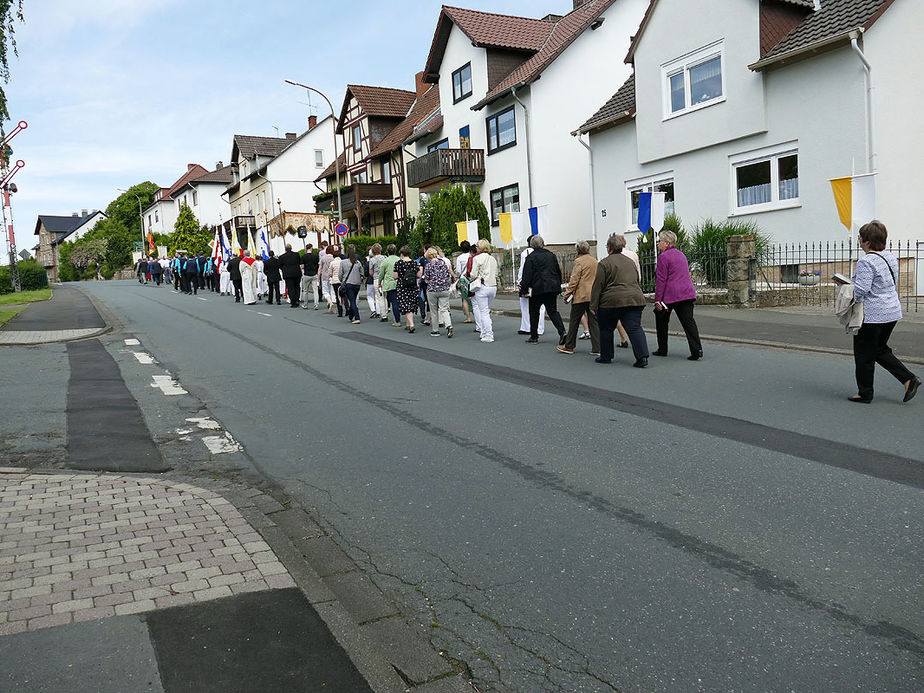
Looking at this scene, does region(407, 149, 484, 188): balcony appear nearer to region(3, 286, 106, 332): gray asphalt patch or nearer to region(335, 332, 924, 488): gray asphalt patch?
region(3, 286, 106, 332): gray asphalt patch

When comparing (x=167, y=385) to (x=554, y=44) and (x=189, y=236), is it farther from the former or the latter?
(x=189, y=236)

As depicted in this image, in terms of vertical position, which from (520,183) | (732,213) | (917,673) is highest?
(520,183)

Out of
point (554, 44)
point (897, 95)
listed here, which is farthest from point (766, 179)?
point (554, 44)

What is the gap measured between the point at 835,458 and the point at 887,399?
244 centimetres

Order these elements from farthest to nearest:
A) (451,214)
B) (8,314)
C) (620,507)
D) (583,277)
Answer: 1. (451,214)
2. (8,314)
3. (583,277)
4. (620,507)

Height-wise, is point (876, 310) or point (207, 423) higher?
A: point (876, 310)

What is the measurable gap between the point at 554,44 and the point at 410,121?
13674 millimetres

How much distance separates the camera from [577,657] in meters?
3.18

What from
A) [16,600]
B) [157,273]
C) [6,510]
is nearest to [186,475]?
[6,510]

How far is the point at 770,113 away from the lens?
1905 cm

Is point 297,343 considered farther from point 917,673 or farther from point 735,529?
point 917,673

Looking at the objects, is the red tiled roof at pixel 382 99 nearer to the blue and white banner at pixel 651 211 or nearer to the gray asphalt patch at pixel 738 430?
the blue and white banner at pixel 651 211

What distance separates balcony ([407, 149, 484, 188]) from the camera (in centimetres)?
3250

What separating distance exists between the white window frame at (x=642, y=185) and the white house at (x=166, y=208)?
76.6m
